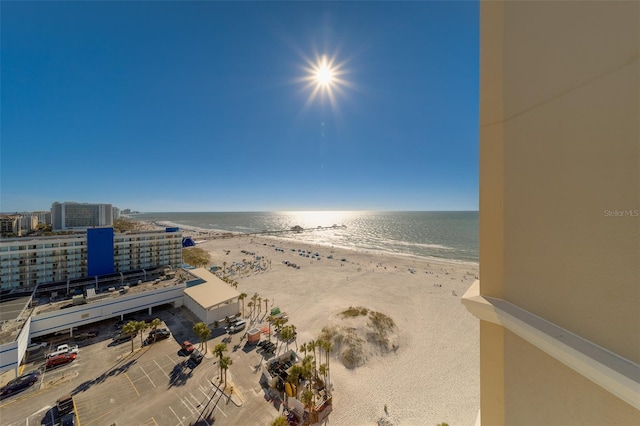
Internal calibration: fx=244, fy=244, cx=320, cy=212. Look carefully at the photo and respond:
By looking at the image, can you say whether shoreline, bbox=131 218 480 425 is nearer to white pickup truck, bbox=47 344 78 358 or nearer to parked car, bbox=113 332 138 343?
parked car, bbox=113 332 138 343

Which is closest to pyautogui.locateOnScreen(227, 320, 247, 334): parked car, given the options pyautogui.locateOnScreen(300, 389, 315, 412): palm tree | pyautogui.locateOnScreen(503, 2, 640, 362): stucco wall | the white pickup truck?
pyautogui.locateOnScreen(300, 389, 315, 412): palm tree

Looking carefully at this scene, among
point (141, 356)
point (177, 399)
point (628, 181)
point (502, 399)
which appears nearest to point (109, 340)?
point (141, 356)

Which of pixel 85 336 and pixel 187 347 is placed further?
pixel 85 336

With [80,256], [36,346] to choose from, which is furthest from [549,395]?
[80,256]

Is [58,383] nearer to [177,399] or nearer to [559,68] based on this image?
[177,399]

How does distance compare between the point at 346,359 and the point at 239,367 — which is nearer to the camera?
the point at 239,367

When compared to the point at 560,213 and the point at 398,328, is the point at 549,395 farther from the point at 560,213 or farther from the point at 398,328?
the point at 398,328

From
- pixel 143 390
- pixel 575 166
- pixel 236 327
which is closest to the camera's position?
pixel 575 166
